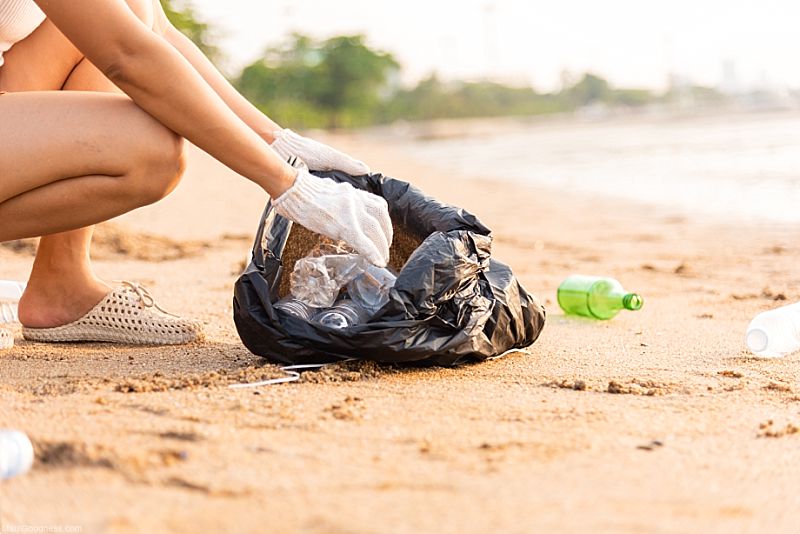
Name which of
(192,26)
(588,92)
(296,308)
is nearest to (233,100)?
Result: (296,308)

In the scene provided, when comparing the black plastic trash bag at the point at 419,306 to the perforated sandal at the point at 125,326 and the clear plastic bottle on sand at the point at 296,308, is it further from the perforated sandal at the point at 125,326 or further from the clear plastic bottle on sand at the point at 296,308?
the perforated sandal at the point at 125,326

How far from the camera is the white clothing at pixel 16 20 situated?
226 centimetres

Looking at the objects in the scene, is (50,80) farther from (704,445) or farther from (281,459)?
(704,445)

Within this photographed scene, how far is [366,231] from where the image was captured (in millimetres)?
2213

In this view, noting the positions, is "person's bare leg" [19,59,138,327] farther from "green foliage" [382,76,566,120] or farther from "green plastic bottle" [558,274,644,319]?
"green foliage" [382,76,566,120]

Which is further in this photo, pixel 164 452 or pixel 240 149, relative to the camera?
pixel 240 149

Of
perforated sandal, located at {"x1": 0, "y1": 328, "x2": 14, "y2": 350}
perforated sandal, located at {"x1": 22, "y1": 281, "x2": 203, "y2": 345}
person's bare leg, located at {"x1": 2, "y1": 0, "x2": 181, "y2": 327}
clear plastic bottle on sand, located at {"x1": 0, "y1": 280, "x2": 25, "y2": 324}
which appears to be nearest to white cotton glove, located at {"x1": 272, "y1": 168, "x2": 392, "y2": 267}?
perforated sandal, located at {"x1": 22, "y1": 281, "x2": 203, "y2": 345}

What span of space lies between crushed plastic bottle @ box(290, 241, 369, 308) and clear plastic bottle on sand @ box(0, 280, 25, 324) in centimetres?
112

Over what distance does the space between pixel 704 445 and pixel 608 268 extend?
2.77 meters

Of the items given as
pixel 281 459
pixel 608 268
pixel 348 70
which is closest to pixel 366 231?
pixel 281 459

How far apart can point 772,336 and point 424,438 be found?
4.33 ft

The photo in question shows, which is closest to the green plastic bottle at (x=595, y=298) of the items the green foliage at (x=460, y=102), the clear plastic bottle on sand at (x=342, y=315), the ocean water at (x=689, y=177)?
the clear plastic bottle on sand at (x=342, y=315)

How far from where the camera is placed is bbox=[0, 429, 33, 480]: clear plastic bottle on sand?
1.35 m

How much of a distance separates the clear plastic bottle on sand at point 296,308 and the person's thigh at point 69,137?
0.48 meters
